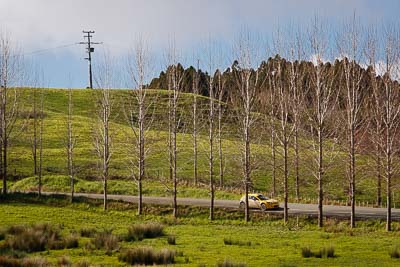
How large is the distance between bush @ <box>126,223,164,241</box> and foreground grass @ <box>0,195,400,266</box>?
0.51 metres

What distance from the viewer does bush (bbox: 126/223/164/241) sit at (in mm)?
27891

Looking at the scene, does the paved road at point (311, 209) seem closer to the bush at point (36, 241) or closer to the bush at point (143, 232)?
the bush at point (143, 232)

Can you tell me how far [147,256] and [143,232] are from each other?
830 cm

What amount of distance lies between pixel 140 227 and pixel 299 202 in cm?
2214

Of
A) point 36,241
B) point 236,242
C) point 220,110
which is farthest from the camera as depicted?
point 220,110

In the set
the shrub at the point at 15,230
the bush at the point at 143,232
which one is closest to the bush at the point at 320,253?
the bush at the point at 143,232

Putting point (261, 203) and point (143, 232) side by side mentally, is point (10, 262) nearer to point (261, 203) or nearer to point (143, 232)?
point (143, 232)

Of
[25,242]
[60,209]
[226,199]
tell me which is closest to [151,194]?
[226,199]

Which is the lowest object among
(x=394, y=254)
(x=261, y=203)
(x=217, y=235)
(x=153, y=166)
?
(x=217, y=235)

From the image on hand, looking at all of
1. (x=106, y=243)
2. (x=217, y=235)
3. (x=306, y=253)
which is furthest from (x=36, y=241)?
(x=306, y=253)

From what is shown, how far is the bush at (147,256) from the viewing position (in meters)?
20.3

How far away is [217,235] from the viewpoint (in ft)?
97.8

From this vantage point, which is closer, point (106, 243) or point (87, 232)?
point (106, 243)

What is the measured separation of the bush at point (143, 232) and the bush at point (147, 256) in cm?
667
